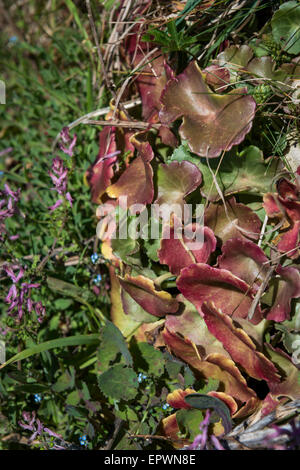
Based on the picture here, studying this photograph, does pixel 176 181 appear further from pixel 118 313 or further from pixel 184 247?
pixel 118 313

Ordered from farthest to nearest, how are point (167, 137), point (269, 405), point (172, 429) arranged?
point (167, 137)
point (172, 429)
point (269, 405)

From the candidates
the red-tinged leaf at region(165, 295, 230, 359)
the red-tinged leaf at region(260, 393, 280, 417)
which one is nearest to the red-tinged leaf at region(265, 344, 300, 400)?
the red-tinged leaf at region(260, 393, 280, 417)

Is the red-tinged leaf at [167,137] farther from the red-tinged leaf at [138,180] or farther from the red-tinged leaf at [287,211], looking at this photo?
the red-tinged leaf at [287,211]

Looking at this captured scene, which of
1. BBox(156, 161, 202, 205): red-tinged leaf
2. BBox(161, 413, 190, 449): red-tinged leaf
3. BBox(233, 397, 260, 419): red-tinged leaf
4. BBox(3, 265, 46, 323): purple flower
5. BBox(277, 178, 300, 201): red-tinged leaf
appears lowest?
BBox(161, 413, 190, 449): red-tinged leaf

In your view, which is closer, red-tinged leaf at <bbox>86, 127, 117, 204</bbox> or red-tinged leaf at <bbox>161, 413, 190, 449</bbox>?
red-tinged leaf at <bbox>161, 413, 190, 449</bbox>

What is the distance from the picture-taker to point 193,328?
45.1 inches

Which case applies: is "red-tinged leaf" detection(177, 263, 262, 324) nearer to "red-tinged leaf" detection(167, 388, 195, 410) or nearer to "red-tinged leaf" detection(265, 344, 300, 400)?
"red-tinged leaf" detection(265, 344, 300, 400)

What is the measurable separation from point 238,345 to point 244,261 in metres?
0.19

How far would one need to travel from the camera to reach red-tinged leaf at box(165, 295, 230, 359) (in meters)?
1.12

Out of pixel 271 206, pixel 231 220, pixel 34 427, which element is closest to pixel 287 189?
pixel 271 206

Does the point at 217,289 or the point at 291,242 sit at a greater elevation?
the point at 291,242

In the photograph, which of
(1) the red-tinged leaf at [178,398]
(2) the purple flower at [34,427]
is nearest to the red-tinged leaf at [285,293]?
(1) the red-tinged leaf at [178,398]

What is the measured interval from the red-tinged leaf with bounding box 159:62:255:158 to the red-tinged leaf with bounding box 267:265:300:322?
1.02 feet
